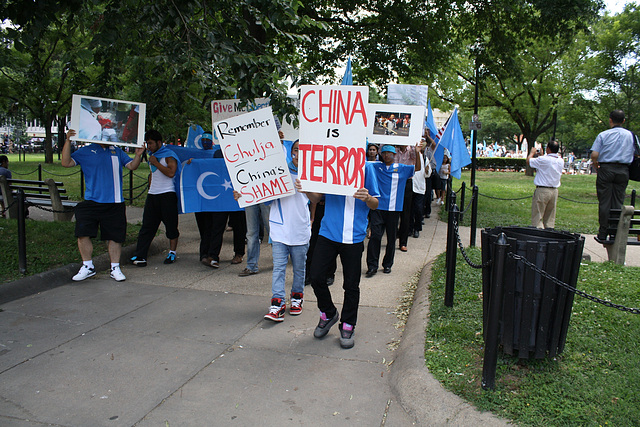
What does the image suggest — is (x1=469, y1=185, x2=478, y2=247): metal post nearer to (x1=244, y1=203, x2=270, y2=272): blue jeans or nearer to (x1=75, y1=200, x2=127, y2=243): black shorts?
(x1=244, y1=203, x2=270, y2=272): blue jeans

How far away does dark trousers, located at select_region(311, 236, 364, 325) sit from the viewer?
468 centimetres

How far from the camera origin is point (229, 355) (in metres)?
4.51

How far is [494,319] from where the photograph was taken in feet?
11.6

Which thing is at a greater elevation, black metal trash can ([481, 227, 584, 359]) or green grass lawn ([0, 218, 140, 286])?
black metal trash can ([481, 227, 584, 359])

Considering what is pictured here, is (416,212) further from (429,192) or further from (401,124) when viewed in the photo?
(401,124)

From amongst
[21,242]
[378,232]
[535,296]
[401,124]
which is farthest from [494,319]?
[21,242]

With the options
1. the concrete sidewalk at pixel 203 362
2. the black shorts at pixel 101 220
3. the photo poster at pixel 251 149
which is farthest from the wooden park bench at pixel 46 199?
the photo poster at pixel 251 149

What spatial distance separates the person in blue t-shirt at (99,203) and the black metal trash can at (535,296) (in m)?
5.06

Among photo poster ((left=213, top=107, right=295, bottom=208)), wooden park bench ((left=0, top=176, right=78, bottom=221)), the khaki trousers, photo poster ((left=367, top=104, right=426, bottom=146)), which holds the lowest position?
wooden park bench ((left=0, top=176, right=78, bottom=221))

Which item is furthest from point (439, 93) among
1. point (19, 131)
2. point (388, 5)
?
point (19, 131)

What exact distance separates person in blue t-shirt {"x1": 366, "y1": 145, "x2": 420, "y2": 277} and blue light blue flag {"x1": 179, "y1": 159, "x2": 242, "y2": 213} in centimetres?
214

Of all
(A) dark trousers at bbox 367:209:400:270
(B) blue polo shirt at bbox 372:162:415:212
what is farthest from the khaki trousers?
(A) dark trousers at bbox 367:209:400:270

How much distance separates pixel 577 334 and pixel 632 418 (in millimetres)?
1312

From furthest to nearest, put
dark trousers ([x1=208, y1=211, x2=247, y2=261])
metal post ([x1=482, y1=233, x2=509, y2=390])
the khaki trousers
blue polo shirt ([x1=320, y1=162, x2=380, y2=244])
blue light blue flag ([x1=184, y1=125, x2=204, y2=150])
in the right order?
blue light blue flag ([x1=184, y1=125, x2=204, y2=150]) < the khaki trousers < dark trousers ([x1=208, y1=211, x2=247, y2=261]) < blue polo shirt ([x1=320, y1=162, x2=380, y2=244]) < metal post ([x1=482, y1=233, x2=509, y2=390])
